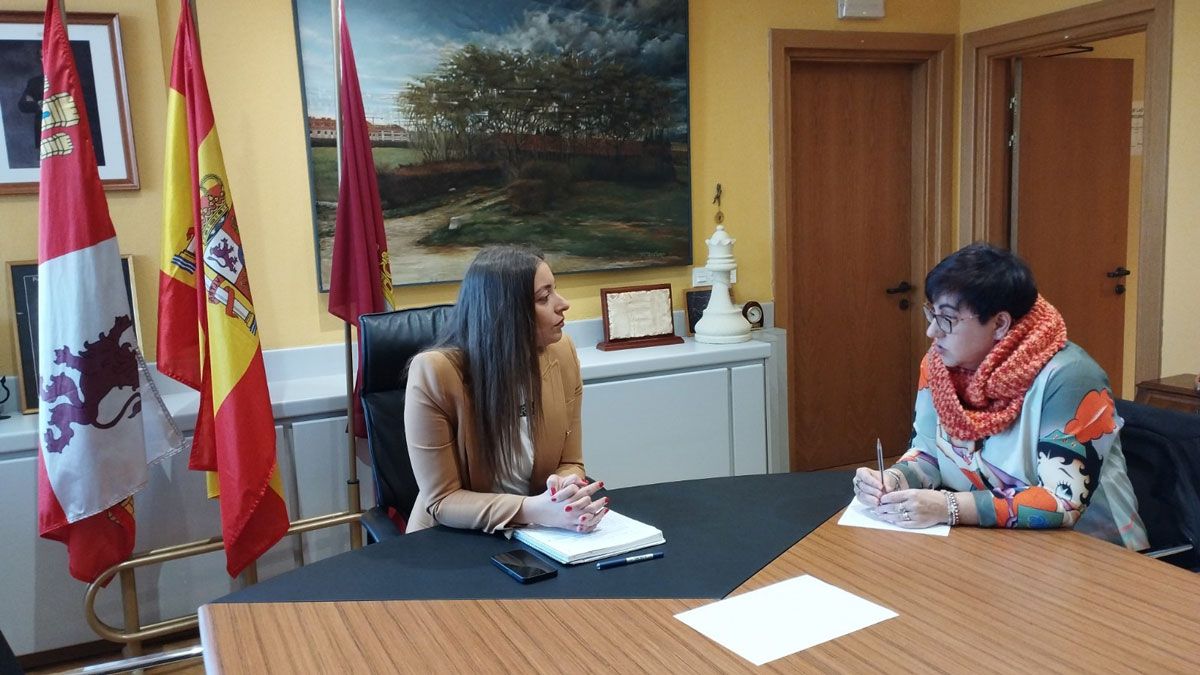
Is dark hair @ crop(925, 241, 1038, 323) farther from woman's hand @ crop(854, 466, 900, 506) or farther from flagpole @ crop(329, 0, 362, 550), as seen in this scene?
flagpole @ crop(329, 0, 362, 550)

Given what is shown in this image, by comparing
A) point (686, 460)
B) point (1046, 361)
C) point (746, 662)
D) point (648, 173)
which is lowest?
point (686, 460)

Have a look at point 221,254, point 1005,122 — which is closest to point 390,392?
point 221,254

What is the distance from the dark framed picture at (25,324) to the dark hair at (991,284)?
219 centimetres

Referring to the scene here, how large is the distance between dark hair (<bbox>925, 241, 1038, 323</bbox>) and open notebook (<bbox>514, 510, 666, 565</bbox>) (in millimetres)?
694

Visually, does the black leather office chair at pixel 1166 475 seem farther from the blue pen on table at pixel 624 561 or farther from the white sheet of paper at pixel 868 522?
the blue pen on table at pixel 624 561

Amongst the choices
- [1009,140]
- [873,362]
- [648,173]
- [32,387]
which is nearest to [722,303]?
[648,173]

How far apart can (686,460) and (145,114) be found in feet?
6.73

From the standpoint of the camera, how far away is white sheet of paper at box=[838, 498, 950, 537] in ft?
5.18

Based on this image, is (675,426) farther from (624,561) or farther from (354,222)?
(624,561)

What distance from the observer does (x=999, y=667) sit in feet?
3.71

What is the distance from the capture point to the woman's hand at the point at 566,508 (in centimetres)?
159

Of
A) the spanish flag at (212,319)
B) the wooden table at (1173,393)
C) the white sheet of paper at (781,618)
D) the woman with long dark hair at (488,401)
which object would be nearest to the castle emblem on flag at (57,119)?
the spanish flag at (212,319)

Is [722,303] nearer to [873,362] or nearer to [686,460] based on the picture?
[686,460]

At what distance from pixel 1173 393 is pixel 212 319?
2919mm
